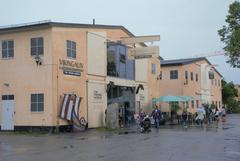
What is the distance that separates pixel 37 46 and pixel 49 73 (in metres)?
2.13

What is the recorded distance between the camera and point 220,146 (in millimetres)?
17297

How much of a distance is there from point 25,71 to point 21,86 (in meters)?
1.05

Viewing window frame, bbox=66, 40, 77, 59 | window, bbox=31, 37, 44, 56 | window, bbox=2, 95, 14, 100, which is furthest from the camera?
window frame, bbox=66, 40, 77, 59

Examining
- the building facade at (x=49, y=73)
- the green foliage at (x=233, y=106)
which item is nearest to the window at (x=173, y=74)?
the building facade at (x=49, y=73)

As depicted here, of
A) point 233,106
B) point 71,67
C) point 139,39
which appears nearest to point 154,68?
point 139,39

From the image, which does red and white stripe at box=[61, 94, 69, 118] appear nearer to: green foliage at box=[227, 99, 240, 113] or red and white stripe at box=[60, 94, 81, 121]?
red and white stripe at box=[60, 94, 81, 121]

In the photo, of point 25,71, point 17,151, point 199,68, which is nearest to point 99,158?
point 17,151

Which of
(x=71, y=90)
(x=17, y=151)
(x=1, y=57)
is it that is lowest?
(x=17, y=151)

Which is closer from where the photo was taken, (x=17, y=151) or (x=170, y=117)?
(x=17, y=151)

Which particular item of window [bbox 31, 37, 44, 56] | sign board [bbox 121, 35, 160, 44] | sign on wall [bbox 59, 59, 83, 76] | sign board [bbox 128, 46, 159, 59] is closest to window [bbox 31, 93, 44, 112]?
sign on wall [bbox 59, 59, 83, 76]

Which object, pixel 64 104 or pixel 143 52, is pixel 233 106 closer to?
pixel 143 52

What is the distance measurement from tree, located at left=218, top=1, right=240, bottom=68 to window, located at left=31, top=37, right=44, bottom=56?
1148cm

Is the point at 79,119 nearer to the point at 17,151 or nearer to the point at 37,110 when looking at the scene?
the point at 37,110

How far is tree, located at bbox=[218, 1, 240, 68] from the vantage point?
74.7 ft
